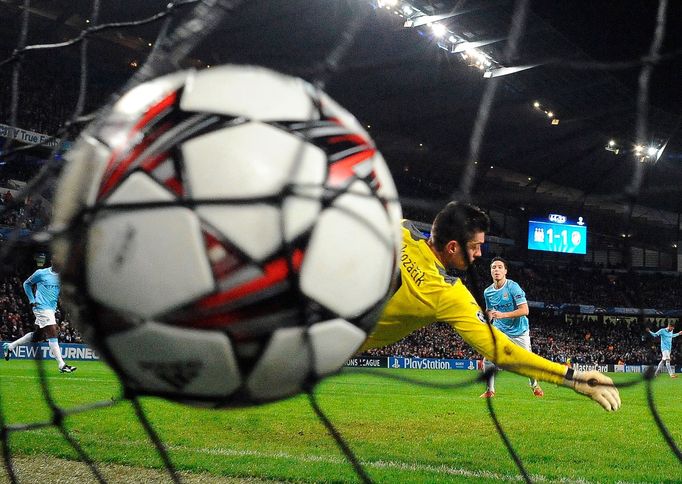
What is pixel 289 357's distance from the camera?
5.12 ft

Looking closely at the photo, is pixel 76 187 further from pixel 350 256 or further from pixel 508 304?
pixel 508 304

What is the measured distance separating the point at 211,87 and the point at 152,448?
301 centimetres

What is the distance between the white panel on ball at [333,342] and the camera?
1584mm

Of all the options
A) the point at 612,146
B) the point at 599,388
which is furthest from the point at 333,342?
the point at 612,146

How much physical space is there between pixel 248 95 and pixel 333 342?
62cm

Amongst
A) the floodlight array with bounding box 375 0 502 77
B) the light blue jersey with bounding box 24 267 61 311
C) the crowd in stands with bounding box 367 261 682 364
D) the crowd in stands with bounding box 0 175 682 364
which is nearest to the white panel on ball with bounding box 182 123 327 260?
the light blue jersey with bounding box 24 267 61 311

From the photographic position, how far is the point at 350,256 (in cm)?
157

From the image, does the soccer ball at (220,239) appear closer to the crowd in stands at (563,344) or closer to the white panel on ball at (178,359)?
the white panel on ball at (178,359)

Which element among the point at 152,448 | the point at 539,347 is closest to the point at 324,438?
the point at 152,448

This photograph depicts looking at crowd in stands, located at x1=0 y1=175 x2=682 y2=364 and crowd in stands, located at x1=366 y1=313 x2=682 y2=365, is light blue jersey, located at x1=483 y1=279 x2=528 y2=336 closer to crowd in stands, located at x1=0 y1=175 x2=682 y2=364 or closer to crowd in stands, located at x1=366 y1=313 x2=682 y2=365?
crowd in stands, located at x1=366 y1=313 x2=682 y2=365

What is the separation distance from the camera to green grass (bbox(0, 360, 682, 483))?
371 centimetres

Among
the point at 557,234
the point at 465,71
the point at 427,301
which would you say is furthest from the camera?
the point at 557,234

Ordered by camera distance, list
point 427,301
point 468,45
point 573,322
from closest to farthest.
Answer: point 427,301, point 468,45, point 573,322

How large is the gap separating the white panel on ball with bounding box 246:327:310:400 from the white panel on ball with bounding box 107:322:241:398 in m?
0.05
